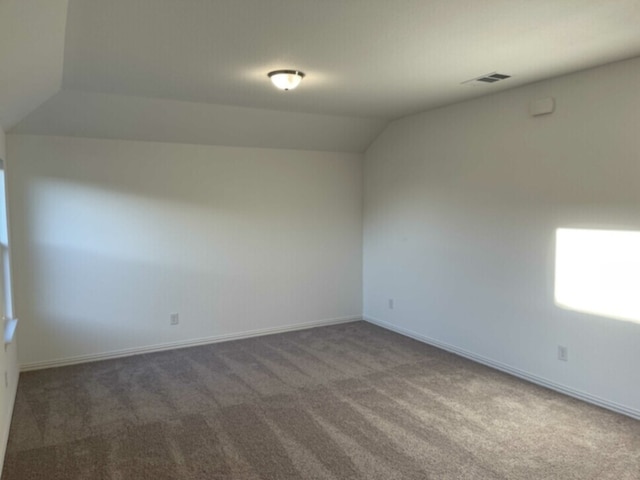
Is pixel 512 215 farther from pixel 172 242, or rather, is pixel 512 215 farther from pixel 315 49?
pixel 172 242

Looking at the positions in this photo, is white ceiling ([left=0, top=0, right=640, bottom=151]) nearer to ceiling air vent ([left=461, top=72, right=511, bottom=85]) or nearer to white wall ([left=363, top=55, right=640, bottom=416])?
ceiling air vent ([left=461, top=72, right=511, bottom=85])

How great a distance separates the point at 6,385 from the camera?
304 centimetres

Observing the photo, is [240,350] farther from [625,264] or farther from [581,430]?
[625,264]

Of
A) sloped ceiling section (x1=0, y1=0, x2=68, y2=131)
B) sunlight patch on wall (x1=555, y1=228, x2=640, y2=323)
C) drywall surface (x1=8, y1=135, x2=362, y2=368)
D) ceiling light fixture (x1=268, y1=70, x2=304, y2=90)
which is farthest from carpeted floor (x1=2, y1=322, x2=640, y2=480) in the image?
ceiling light fixture (x1=268, y1=70, x2=304, y2=90)

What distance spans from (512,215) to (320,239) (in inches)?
92.9

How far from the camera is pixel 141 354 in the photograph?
15.1 ft

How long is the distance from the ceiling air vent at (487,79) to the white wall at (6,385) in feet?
12.1

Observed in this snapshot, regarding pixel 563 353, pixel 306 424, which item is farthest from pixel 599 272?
pixel 306 424

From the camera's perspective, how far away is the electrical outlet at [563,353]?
3.54 metres

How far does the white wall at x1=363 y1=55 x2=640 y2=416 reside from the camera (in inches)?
126

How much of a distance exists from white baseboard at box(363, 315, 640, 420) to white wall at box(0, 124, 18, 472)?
369cm

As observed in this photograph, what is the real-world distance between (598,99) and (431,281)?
2.27 metres

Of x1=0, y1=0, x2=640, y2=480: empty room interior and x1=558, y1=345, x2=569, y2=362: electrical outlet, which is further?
x1=558, y1=345, x2=569, y2=362: electrical outlet

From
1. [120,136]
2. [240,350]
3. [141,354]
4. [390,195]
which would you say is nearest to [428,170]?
[390,195]
